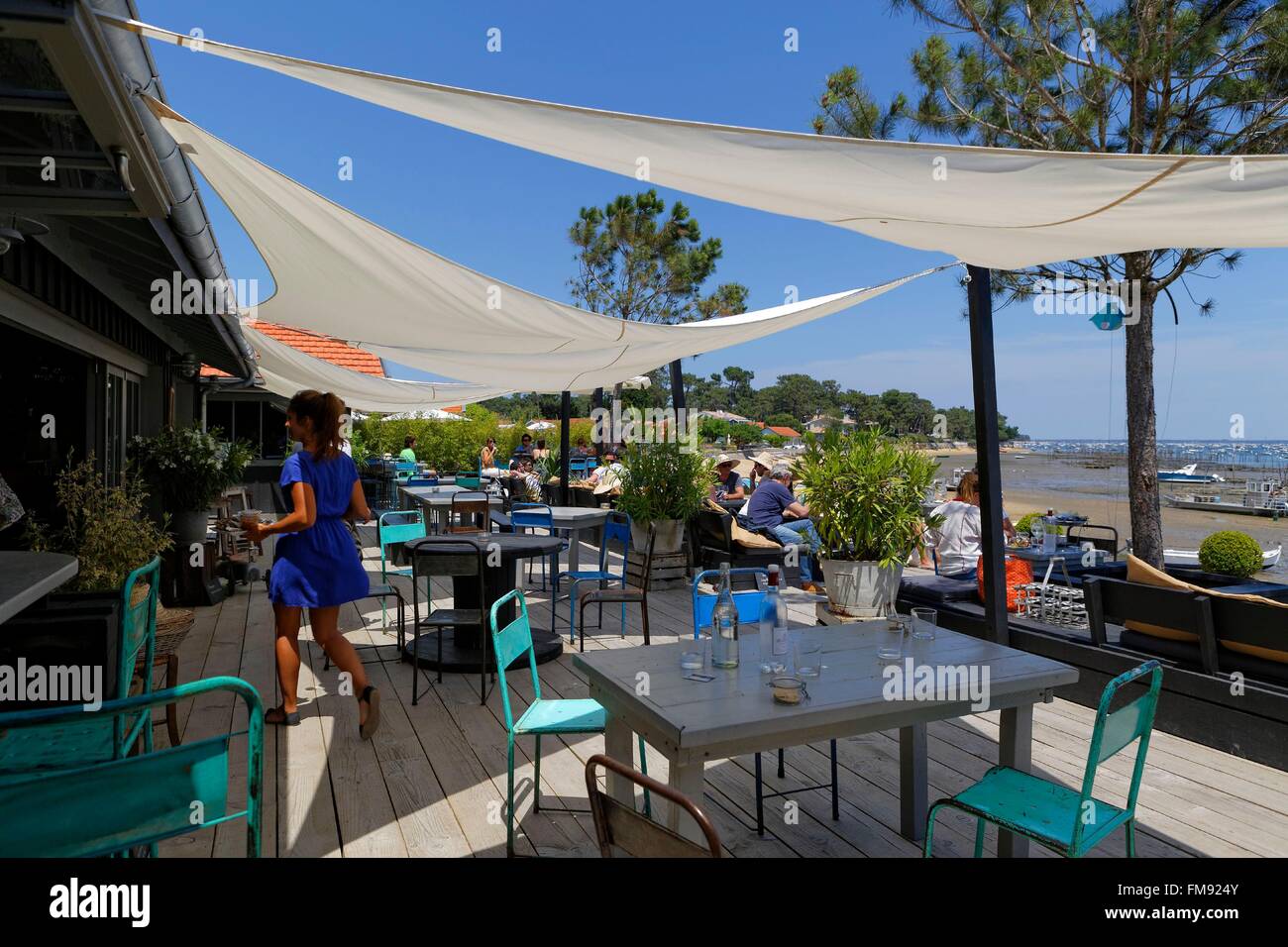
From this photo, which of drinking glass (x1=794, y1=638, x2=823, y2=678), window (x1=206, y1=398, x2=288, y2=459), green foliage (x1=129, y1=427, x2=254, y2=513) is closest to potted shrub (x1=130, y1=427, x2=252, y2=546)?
green foliage (x1=129, y1=427, x2=254, y2=513)

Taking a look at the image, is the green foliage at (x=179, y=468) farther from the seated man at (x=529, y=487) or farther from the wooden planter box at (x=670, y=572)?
the seated man at (x=529, y=487)

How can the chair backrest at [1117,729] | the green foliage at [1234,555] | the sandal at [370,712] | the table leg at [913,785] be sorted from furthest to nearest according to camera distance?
the green foliage at [1234,555] < the sandal at [370,712] < the table leg at [913,785] < the chair backrest at [1117,729]

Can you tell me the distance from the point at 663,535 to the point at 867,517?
10.1ft

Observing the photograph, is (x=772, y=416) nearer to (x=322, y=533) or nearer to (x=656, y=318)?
(x=656, y=318)

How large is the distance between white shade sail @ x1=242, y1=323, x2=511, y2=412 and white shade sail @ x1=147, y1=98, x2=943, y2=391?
2.94 feet

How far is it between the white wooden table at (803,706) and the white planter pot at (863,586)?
6.52 ft

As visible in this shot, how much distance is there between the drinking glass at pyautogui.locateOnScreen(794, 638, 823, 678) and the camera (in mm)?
2502

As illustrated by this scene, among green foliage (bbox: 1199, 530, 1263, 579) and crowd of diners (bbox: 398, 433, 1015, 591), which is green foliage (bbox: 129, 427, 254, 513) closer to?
crowd of diners (bbox: 398, 433, 1015, 591)

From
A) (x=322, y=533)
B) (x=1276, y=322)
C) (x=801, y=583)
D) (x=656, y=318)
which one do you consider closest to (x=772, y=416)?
Answer: (x=656, y=318)

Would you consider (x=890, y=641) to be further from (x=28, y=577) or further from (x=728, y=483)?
(x=728, y=483)

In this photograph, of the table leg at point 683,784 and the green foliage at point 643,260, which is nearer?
the table leg at point 683,784

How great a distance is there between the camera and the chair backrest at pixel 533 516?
7.04 m

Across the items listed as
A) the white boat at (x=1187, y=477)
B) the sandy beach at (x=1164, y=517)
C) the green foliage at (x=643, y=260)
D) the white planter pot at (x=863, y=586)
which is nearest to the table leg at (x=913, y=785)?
the white planter pot at (x=863, y=586)
